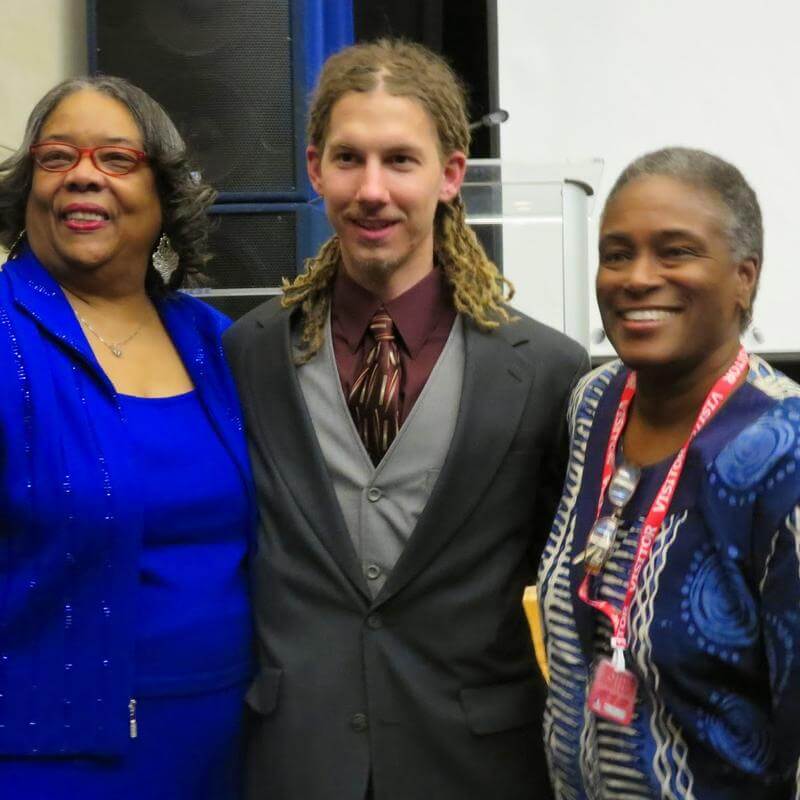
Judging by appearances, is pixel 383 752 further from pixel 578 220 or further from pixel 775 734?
pixel 578 220

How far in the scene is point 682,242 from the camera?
141cm

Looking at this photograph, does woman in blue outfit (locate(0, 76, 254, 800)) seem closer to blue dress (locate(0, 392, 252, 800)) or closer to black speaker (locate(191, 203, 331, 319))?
blue dress (locate(0, 392, 252, 800))

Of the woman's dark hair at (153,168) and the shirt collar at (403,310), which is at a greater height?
the woman's dark hair at (153,168)

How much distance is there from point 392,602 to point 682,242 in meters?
0.68

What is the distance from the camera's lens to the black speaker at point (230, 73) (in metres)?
2.98

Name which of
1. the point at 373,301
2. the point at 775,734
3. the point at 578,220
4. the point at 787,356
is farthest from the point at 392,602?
the point at 787,356

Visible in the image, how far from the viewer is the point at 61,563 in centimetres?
164

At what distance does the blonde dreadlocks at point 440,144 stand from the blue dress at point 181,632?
9.8 inches

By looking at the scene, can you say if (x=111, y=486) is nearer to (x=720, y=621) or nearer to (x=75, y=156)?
(x=75, y=156)

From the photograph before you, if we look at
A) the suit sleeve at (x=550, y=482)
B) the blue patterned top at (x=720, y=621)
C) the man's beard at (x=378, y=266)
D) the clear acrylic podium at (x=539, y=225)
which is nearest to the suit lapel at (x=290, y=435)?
the man's beard at (x=378, y=266)

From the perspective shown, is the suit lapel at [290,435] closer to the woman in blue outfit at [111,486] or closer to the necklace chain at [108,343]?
the woman in blue outfit at [111,486]

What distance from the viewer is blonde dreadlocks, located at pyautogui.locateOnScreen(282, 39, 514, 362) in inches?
73.1

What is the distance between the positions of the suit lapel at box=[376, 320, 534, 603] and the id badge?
0.39 m

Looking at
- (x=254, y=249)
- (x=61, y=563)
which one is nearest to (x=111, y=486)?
(x=61, y=563)
